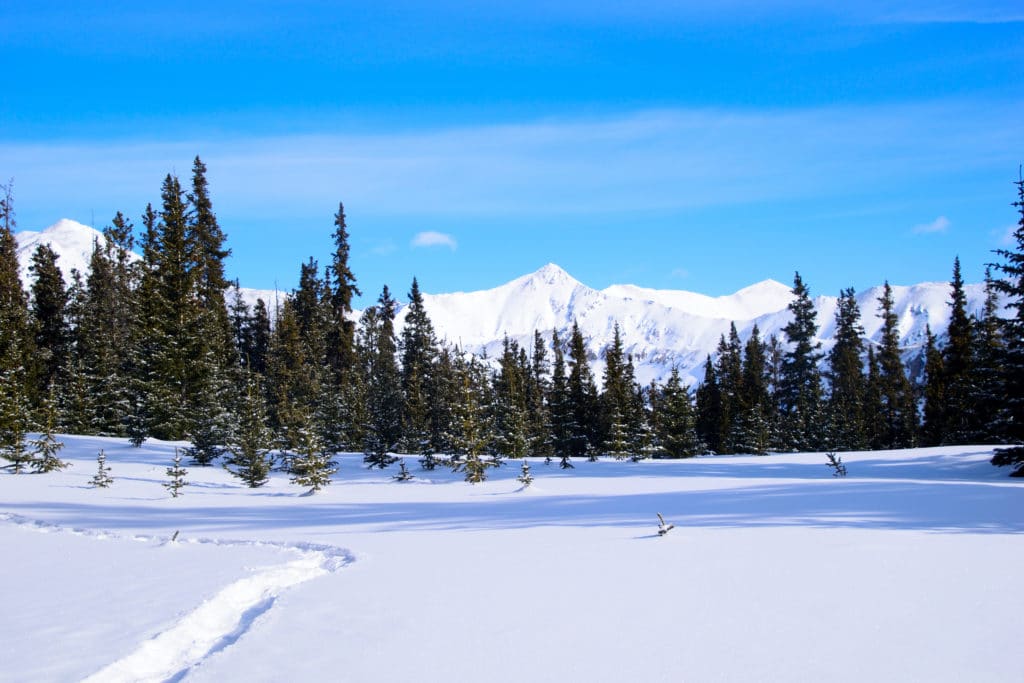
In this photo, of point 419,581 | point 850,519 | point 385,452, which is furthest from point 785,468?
point 419,581

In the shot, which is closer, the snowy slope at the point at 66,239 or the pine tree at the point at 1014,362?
the pine tree at the point at 1014,362

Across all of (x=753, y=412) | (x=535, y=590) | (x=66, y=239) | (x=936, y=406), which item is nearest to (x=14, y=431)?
(x=535, y=590)

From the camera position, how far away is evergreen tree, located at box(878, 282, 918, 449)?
152 ft

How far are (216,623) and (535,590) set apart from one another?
11.4 feet

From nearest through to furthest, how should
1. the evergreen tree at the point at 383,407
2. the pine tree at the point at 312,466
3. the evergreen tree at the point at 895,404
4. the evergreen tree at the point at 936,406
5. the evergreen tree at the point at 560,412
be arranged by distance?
the pine tree at the point at 312,466
the evergreen tree at the point at 383,407
the evergreen tree at the point at 560,412
the evergreen tree at the point at 936,406
the evergreen tree at the point at 895,404

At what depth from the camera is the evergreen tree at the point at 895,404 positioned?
46375 millimetres

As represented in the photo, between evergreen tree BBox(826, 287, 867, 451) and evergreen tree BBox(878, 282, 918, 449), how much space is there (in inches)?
72.7

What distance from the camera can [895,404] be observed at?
50094 mm

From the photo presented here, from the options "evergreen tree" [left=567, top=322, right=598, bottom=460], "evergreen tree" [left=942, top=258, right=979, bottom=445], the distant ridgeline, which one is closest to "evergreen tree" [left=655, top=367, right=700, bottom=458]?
the distant ridgeline

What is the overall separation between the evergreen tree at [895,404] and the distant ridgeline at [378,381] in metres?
0.18

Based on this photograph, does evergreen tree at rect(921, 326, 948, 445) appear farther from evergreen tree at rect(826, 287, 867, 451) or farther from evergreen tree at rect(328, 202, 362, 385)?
evergreen tree at rect(328, 202, 362, 385)

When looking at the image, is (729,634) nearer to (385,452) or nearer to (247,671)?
(247,671)

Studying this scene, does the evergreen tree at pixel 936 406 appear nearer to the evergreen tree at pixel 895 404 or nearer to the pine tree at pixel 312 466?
the evergreen tree at pixel 895 404

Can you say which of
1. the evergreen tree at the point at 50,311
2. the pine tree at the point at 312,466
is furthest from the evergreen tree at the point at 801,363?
the evergreen tree at the point at 50,311
